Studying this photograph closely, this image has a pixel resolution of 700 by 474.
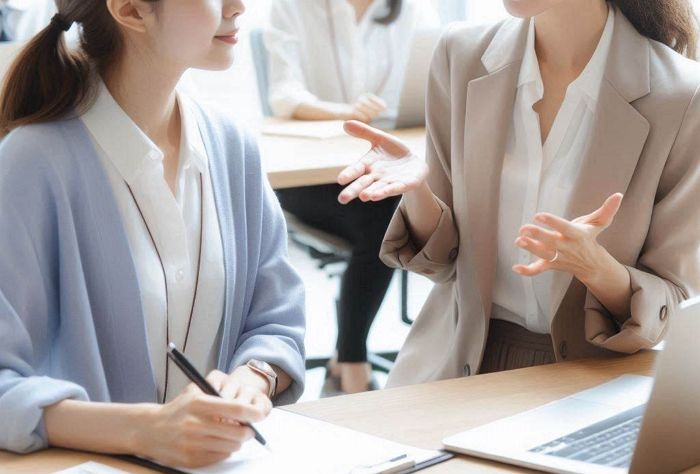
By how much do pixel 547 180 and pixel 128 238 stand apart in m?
0.68

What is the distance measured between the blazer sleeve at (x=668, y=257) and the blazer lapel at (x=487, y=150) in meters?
0.22

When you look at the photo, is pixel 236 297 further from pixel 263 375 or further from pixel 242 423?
pixel 242 423

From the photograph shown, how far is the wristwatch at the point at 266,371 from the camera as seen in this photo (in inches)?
56.1

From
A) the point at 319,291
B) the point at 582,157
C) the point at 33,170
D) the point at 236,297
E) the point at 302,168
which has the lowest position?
the point at 319,291

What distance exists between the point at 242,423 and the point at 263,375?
0.89 ft

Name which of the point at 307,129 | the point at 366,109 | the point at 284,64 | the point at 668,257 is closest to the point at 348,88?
the point at 284,64

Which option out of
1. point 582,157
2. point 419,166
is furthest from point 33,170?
point 582,157

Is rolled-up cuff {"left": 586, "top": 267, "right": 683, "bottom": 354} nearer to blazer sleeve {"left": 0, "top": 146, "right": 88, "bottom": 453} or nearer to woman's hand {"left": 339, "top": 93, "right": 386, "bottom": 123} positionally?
blazer sleeve {"left": 0, "top": 146, "right": 88, "bottom": 453}

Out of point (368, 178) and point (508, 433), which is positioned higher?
point (368, 178)

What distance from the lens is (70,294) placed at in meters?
1.33

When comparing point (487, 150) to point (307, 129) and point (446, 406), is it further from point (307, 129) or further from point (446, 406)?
point (307, 129)

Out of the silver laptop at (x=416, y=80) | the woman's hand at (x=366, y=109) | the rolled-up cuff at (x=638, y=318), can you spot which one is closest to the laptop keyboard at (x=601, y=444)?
the rolled-up cuff at (x=638, y=318)

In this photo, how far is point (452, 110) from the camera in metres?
1.79

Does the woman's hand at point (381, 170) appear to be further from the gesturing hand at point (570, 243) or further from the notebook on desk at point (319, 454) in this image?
the notebook on desk at point (319, 454)
